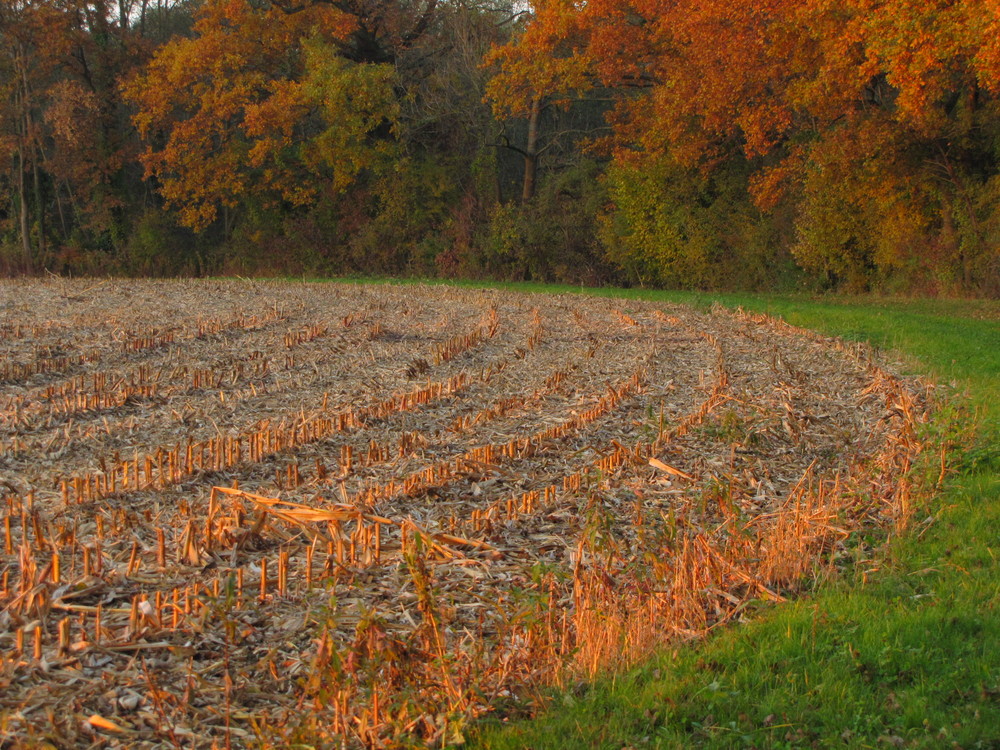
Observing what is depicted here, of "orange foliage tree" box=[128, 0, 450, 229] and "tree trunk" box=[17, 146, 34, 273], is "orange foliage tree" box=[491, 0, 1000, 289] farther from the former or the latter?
"tree trunk" box=[17, 146, 34, 273]

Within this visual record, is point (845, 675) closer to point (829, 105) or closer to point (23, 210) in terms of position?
point (829, 105)

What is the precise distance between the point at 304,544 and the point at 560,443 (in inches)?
132

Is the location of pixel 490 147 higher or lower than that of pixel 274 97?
lower

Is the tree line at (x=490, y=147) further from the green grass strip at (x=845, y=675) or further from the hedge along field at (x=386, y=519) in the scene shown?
the green grass strip at (x=845, y=675)

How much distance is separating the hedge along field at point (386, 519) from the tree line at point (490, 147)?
13.3 metres

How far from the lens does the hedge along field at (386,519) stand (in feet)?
14.3

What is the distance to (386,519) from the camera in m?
6.17

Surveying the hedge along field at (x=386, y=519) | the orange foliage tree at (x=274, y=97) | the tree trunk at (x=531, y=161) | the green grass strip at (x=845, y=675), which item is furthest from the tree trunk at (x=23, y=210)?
the green grass strip at (x=845, y=675)

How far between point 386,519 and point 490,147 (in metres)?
32.8

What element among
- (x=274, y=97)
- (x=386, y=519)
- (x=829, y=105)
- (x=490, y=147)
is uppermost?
(x=274, y=97)

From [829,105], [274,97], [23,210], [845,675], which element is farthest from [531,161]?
[845,675]

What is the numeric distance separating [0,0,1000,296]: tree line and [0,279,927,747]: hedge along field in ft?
43.5

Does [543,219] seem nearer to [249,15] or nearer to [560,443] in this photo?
[249,15]

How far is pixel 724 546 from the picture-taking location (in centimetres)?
627
